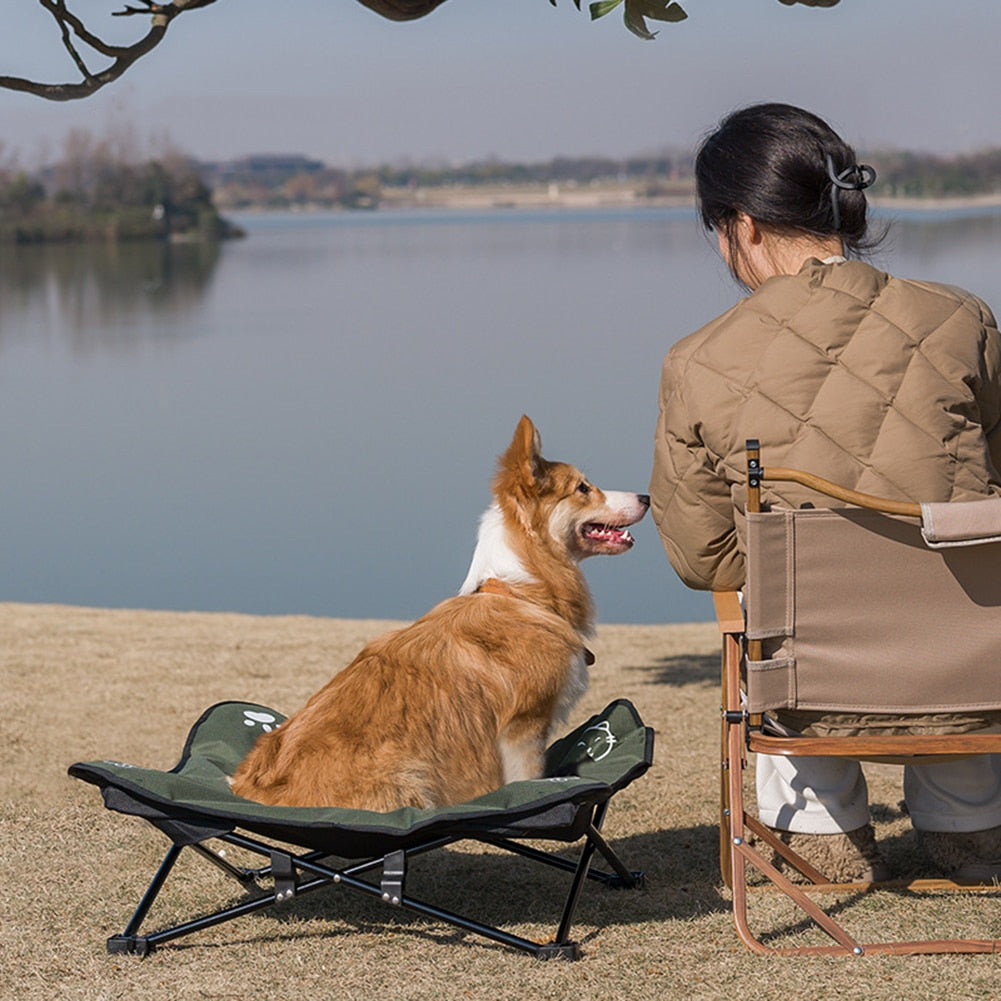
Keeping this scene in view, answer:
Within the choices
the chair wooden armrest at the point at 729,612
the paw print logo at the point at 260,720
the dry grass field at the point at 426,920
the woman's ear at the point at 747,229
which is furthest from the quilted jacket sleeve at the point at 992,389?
the paw print logo at the point at 260,720

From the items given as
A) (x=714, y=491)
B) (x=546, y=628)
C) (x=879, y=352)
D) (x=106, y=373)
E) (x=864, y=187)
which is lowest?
(x=106, y=373)

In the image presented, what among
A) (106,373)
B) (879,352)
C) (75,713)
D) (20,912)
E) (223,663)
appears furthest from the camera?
(106,373)

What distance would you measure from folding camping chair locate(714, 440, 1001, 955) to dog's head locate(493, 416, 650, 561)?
3.12ft

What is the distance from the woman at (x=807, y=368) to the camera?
3.22m

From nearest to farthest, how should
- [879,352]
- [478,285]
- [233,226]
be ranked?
[879,352] → [478,285] → [233,226]

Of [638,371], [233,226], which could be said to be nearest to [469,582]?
[638,371]

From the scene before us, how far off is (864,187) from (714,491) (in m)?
0.82

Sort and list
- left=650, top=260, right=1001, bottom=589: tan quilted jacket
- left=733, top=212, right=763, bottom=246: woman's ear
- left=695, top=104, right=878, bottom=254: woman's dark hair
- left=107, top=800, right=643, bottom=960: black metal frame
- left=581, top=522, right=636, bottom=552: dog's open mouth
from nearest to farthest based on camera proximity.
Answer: left=650, top=260, right=1001, bottom=589: tan quilted jacket, left=107, top=800, right=643, bottom=960: black metal frame, left=695, top=104, right=878, bottom=254: woman's dark hair, left=733, top=212, right=763, bottom=246: woman's ear, left=581, top=522, right=636, bottom=552: dog's open mouth

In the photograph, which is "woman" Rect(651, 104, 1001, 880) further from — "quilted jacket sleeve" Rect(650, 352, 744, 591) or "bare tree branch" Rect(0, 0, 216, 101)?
"bare tree branch" Rect(0, 0, 216, 101)

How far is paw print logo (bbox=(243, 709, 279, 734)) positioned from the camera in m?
4.24

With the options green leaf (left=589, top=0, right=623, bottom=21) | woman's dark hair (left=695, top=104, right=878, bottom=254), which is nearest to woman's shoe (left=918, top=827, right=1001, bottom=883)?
woman's dark hair (left=695, top=104, right=878, bottom=254)

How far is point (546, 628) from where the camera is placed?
12.9 feet

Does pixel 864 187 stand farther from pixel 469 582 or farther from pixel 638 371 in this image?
pixel 638 371

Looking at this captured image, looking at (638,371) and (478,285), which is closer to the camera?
(638,371)
